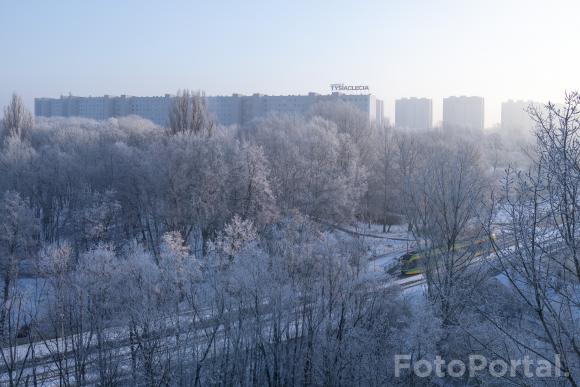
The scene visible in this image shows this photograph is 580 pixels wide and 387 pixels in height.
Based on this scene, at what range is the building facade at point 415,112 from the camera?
7500cm

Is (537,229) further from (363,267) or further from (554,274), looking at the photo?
(363,267)

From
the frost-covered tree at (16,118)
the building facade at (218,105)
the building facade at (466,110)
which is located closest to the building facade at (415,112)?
the building facade at (466,110)

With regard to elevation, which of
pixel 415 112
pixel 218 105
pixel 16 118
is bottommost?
pixel 16 118

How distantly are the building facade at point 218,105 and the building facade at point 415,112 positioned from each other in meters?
7.68

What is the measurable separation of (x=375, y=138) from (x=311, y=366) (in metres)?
22.9

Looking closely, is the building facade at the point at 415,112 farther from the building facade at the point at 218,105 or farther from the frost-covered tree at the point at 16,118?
the frost-covered tree at the point at 16,118

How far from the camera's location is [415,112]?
7562 cm

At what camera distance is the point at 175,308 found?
904 centimetres

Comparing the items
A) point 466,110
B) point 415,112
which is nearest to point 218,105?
point 415,112

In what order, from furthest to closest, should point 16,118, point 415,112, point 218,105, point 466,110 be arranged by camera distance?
point 415,112
point 466,110
point 218,105
point 16,118

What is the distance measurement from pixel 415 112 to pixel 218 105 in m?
31.0

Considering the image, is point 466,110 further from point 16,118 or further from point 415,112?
point 16,118

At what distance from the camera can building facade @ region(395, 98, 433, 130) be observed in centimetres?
7500

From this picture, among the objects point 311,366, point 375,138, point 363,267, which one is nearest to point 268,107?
point 375,138
